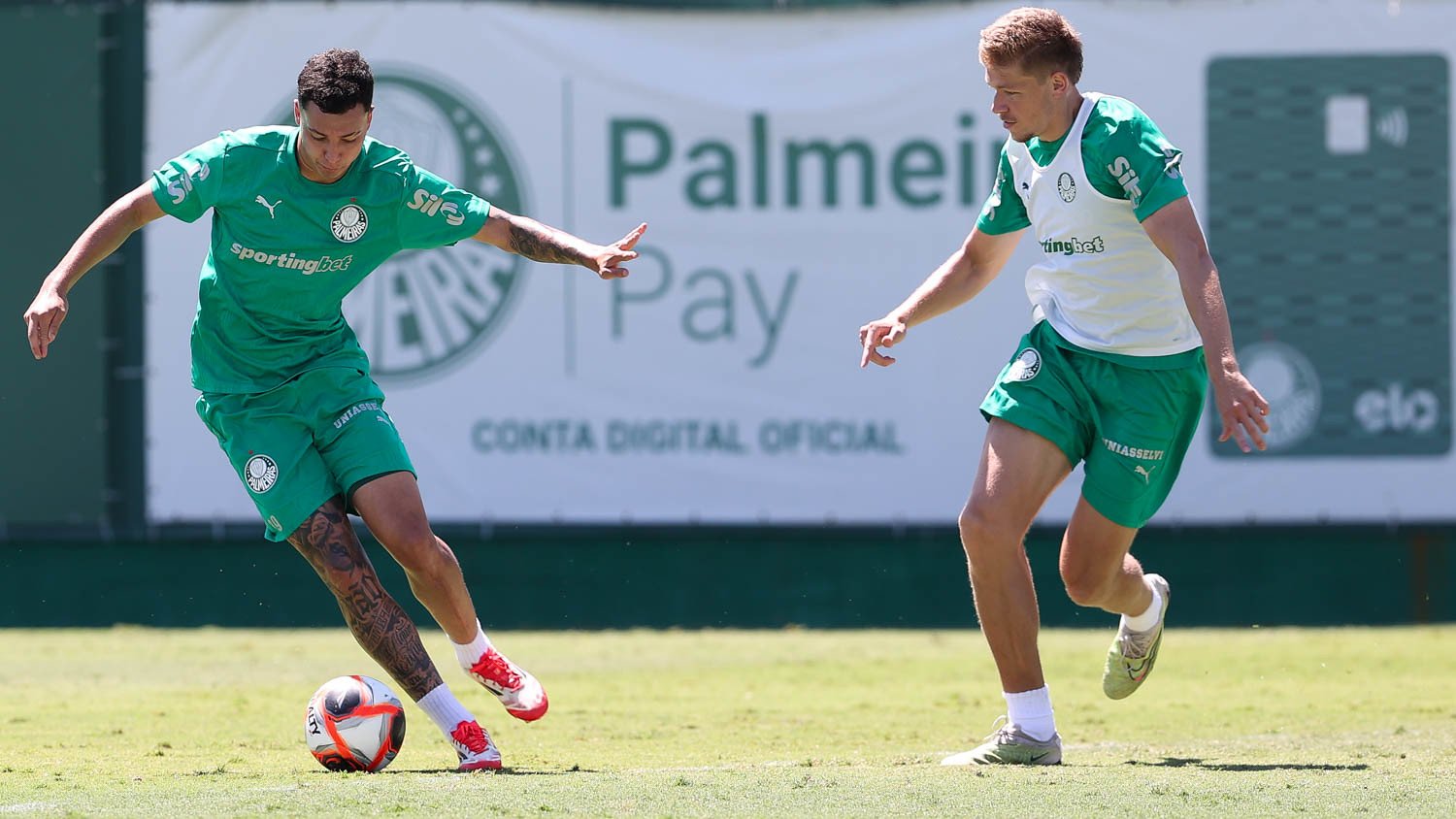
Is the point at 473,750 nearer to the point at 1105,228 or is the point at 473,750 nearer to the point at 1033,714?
the point at 1033,714

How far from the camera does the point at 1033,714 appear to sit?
6117 millimetres

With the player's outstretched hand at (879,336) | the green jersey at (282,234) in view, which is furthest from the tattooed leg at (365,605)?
the player's outstretched hand at (879,336)

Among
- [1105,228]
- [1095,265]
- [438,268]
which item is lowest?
[1095,265]

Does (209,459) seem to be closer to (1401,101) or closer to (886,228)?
(886,228)

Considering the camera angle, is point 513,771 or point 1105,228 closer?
point 513,771

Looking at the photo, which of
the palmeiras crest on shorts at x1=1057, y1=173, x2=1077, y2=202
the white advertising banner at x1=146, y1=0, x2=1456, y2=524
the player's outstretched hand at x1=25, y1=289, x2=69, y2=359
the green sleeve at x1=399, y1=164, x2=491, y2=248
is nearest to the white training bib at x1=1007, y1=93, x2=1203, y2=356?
the palmeiras crest on shorts at x1=1057, y1=173, x2=1077, y2=202

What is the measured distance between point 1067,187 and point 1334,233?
598 cm

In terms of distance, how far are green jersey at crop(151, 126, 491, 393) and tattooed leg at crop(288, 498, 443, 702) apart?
1.78 ft

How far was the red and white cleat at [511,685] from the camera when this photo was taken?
6.24 m

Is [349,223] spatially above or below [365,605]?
above

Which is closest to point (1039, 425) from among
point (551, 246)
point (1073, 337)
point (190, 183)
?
point (1073, 337)

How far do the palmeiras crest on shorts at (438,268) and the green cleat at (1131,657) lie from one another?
5.57 metres

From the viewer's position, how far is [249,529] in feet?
38.2

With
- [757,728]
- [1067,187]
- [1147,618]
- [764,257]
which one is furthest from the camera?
[764,257]
